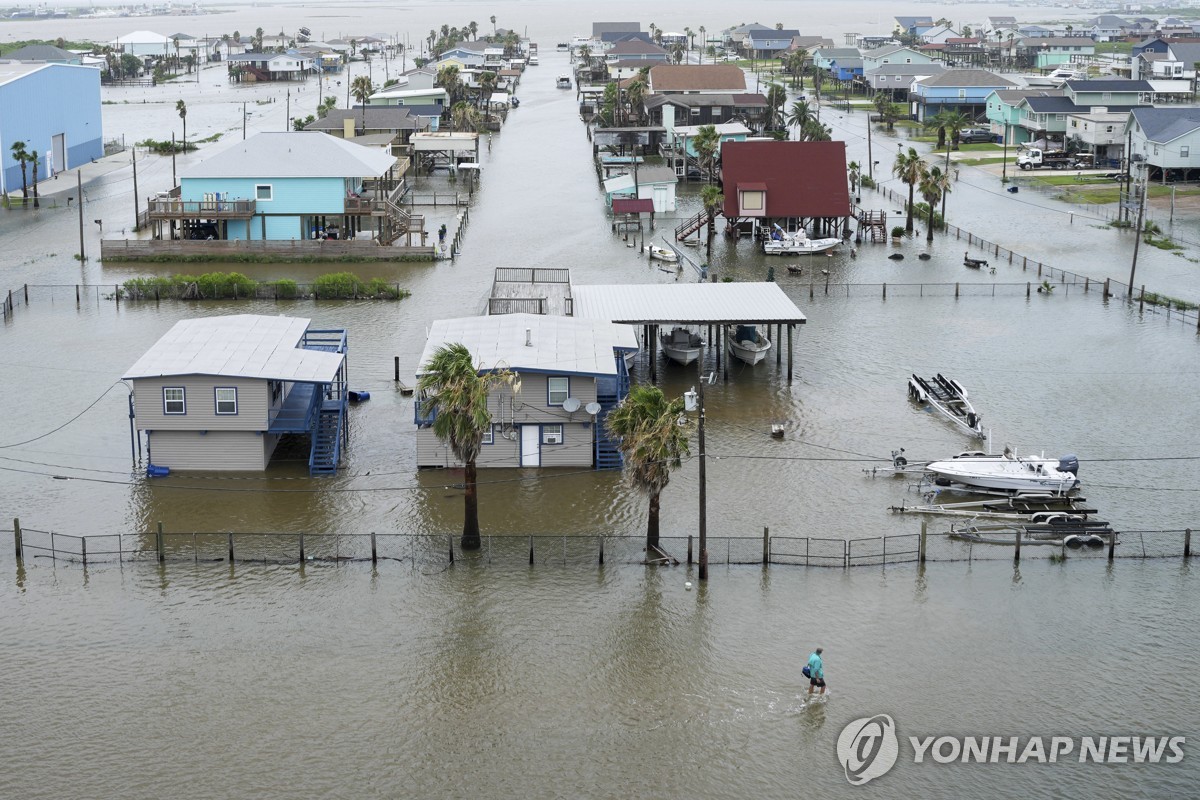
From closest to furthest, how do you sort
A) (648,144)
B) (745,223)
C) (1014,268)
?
(1014,268) → (745,223) → (648,144)

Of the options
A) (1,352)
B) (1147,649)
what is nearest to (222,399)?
(1,352)

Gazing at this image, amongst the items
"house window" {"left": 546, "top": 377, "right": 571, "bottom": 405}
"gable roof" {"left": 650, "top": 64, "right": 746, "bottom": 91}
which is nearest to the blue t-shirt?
"house window" {"left": 546, "top": 377, "right": 571, "bottom": 405}

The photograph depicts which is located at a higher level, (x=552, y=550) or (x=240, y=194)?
Answer: (x=240, y=194)

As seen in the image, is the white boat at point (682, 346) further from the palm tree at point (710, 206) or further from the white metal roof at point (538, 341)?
the palm tree at point (710, 206)

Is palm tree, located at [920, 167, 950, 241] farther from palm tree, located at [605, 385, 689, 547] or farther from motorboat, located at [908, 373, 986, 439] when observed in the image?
palm tree, located at [605, 385, 689, 547]

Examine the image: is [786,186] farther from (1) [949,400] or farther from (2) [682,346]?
(1) [949,400]

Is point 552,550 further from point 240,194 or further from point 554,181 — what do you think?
point 554,181
